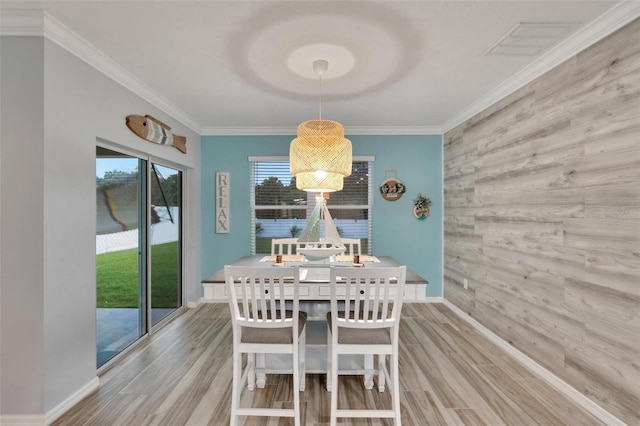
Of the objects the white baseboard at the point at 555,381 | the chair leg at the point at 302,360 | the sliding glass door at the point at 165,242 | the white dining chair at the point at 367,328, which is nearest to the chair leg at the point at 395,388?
the white dining chair at the point at 367,328

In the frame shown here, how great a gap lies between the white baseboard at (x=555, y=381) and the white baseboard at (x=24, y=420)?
11.5 ft

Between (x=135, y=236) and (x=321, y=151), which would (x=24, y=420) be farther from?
(x=321, y=151)

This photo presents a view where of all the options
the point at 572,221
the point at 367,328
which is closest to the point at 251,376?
the point at 367,328

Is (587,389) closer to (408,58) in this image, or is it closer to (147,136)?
(408,58)

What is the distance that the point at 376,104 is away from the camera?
3.54 meters

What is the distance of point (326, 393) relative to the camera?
89.9 inches

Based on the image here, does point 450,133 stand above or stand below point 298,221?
above

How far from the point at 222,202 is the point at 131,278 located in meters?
1.77

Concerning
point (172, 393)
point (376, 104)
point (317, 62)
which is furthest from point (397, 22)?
point (172, 393)

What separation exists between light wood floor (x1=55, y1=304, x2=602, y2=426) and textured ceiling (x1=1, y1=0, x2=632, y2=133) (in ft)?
8.32

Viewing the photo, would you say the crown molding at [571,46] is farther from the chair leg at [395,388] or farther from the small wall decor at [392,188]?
the chair leg at [395,388]

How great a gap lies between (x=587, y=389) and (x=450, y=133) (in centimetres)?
318

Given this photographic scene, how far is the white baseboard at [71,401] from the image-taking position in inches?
77.7

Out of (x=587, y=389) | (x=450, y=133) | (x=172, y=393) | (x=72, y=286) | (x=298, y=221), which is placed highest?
(x=450, y=133)
